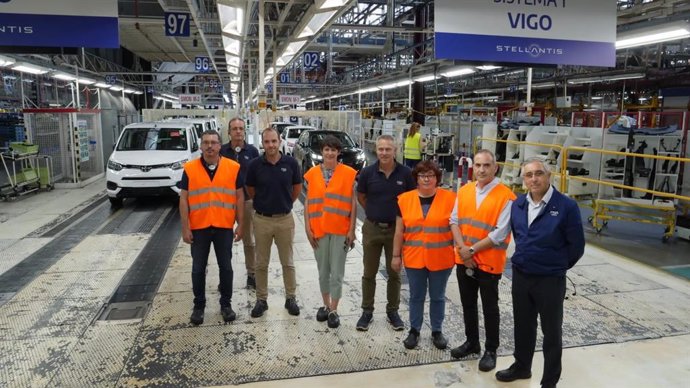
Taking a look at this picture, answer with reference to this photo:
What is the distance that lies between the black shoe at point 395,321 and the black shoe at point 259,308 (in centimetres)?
121

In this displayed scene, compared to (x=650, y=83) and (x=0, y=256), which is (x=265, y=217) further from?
(x=650, y=83)

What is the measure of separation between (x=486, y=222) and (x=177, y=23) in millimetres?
9055

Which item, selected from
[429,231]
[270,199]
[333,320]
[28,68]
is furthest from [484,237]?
[28,68]

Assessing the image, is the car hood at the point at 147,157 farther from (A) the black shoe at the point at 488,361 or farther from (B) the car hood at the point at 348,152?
(A) the black shoe at the point at 488,361

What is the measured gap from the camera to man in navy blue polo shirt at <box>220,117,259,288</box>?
207 inches

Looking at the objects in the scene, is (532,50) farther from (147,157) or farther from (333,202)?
(147,157)

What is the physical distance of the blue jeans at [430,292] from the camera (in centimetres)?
388

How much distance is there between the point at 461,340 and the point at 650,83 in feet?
65.0

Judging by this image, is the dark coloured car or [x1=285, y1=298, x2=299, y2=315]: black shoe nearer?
[x1=285, y1=298, x2=299, y2=315]: black shoe

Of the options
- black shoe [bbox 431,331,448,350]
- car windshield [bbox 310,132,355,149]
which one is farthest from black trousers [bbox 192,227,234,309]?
car windshield [bbox 310,132,355,149]

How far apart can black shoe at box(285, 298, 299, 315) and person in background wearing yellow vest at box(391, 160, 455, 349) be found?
127cm

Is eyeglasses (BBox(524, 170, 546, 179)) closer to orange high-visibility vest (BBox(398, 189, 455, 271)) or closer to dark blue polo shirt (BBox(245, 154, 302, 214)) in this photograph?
orange high-visibility vest (BBox(398, 189, 455, 271))

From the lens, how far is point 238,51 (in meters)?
12.3

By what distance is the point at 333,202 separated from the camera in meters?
4.23
